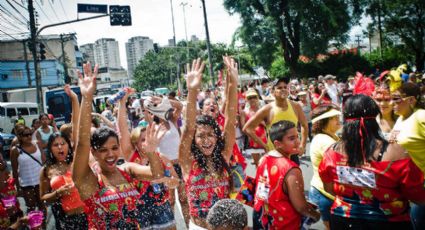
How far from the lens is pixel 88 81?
303 cm

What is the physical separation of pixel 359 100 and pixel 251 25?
3151cm

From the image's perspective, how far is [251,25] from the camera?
33312mm

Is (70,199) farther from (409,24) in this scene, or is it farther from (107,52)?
(107,52)

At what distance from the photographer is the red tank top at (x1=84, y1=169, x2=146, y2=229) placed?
9.56 ft

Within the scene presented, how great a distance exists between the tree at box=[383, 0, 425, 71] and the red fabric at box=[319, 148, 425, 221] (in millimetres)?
36603

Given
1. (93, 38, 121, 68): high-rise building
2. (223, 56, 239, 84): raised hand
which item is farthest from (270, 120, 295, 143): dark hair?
(93, 38, 121, 68): high-rise building

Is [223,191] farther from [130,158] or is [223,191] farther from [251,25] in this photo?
[251,25]

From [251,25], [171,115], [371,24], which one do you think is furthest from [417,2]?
[171,115]

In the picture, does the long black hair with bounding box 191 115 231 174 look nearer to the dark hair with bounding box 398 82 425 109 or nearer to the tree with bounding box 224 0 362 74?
the dark hair with bounding box 398 82 425 109

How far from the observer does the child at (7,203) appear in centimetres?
411

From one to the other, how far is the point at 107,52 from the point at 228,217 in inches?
→ 6581

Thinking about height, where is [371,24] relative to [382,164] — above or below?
above

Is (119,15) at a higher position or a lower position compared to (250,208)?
higher

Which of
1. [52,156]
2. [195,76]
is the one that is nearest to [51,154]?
[52,156]
